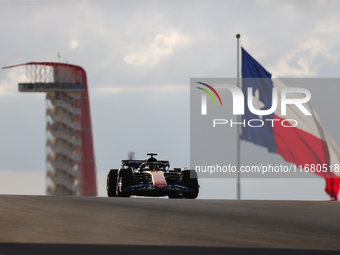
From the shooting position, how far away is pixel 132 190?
1820 centimetres

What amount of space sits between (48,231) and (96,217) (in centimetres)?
176

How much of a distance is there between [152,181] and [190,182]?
112cm

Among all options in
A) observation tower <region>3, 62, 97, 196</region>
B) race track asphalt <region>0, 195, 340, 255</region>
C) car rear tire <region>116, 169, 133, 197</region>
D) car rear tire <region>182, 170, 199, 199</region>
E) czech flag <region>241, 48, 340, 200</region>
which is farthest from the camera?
observation tower <region>3, 62, 97, 196</region>

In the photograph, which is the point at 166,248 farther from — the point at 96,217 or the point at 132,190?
the point at 132,190

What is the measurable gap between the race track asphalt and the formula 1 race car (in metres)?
4.25

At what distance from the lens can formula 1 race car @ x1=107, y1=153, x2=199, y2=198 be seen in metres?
18.3

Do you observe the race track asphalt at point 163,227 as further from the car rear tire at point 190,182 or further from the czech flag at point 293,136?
the czech flag at point 293,136

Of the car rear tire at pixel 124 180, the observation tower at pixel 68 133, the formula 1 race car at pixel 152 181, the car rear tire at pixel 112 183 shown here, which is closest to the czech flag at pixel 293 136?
the formula 1 race car at pixel 152 181

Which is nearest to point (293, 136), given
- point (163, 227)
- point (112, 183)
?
point (112, 183)

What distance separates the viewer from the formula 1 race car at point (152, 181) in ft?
60.0

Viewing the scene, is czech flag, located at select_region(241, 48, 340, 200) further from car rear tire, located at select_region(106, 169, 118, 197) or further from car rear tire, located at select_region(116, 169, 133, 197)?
car rear tire, located at select_region(116, 169, 133, 197)

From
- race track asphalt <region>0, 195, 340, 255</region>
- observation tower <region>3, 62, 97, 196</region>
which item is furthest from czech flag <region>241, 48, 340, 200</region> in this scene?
observation tower <region>3, 62, 97, 196</region>

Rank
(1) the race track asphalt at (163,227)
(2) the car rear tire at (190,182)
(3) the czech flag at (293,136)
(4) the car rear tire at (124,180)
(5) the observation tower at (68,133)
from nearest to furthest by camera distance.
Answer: (1) the race track asphalt at (163,227) → (4) the car rear tire at (124,180) → (2) the car rear tire at (190,182) → (3) the czech flag at (293,136) → (5) the observation tower at (68,133)

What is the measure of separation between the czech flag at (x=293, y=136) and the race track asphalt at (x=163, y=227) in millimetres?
8006
